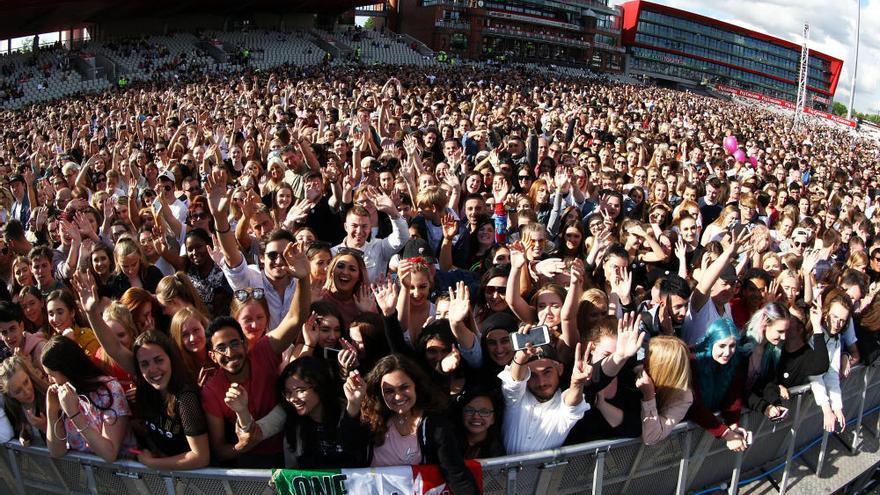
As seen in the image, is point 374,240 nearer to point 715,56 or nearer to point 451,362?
point 451,362

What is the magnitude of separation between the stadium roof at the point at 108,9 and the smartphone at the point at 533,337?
135ft

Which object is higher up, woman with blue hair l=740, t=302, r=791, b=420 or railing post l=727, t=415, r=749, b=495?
woman with blue hair l=740, t=302, r=791, b=420

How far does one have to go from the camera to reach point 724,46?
104 meters

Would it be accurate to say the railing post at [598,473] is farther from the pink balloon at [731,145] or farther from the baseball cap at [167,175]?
the pink balloon at [731,145]

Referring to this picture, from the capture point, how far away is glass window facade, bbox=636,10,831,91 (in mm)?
94312

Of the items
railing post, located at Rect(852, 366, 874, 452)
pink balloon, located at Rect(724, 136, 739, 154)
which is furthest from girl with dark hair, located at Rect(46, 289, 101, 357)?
pink balloon, located at Rect(724, 136, 739, 154)

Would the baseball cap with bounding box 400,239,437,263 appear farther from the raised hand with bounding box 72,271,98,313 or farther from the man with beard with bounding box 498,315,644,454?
the raised hand with bounding box 72,271,98,313

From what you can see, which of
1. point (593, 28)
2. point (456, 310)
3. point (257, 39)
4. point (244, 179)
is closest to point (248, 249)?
point (244, 179)

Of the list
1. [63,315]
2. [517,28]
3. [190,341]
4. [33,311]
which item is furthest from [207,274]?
[517,28]

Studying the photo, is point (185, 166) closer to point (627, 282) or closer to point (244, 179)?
point (244, 179)

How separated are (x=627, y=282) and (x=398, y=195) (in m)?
2.55

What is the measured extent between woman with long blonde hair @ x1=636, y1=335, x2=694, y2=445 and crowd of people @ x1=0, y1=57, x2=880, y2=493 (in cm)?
1

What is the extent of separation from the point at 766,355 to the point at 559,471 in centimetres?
183

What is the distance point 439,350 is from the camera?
366 cm
